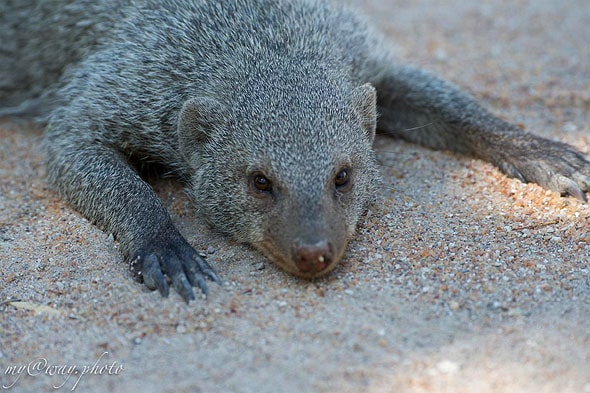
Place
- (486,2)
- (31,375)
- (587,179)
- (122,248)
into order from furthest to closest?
(486,2) < (587,179) < (122,248) < (31,375)

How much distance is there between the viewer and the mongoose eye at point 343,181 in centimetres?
367

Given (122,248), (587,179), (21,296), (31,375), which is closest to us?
(31,375)

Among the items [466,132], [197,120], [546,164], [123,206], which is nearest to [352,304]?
[197,120]

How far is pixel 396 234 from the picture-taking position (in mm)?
3873

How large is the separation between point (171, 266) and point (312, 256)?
0.74 meters

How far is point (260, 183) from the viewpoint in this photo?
142 inches

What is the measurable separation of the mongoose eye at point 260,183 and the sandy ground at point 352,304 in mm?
368

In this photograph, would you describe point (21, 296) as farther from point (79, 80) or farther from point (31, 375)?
point (79, 80)

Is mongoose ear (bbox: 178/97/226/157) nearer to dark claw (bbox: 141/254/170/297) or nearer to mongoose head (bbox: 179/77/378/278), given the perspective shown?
mongoose head (bbox: 179/77/378/278)

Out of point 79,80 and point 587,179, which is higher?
point 587,179

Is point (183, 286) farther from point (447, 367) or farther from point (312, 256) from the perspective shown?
point (447, 367)

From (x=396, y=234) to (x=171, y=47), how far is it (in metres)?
1.80

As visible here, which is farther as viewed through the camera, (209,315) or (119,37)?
(119,37)

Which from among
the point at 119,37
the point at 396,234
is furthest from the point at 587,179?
the point at 119,37
